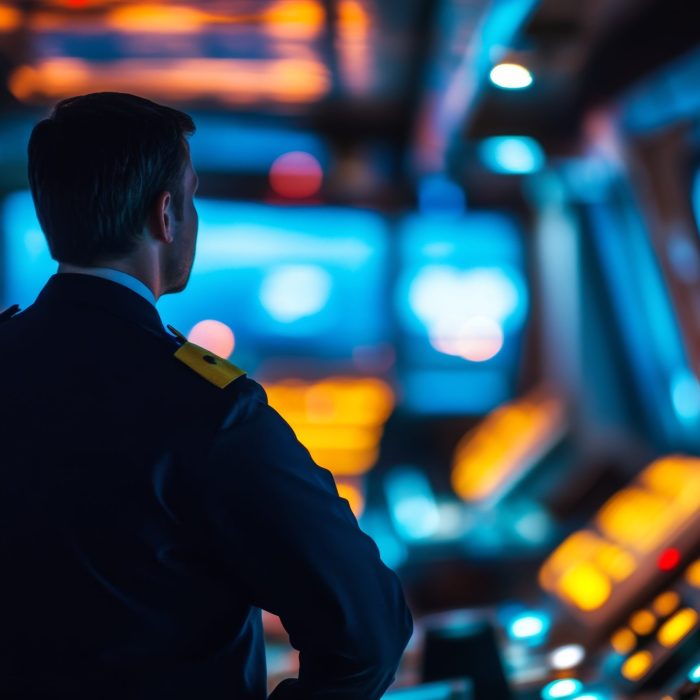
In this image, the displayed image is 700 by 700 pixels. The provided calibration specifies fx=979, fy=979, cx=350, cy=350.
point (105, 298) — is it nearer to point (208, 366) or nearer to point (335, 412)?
point (208, 366)

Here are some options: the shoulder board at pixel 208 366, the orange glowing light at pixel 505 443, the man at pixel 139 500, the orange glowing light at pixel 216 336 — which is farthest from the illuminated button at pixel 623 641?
the orange glowing light at pixel 216 336

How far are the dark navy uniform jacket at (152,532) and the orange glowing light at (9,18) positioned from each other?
2514 mm

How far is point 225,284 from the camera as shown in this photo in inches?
157

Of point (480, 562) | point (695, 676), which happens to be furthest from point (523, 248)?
point (695, 676)

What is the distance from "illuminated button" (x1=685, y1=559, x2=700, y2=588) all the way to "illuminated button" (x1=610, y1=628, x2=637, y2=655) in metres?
0.16

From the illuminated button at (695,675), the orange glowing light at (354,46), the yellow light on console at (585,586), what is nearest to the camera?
the illuminated button at (695,675)

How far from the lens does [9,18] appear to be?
3160 millimetres

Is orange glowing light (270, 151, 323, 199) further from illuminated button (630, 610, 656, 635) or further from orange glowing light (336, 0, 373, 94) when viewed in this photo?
illuminated button (630, 610, 656, 635)

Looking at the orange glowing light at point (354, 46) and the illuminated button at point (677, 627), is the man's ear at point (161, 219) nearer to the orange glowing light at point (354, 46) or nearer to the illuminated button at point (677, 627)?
the illuminated button at point (677, 627)

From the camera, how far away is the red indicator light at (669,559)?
1982mm

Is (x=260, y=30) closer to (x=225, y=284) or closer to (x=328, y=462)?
(x=225, y=284)

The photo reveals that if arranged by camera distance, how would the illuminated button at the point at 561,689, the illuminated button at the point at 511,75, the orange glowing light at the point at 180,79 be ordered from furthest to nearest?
the orange glowing light at the point at 180,79 < the illuminated button at the point at 511,75 < the illuminated button at the point at 561,689

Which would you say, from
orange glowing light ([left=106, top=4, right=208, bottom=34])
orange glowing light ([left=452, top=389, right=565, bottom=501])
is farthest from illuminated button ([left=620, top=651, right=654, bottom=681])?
orange glowing light ([left=106, top=4, right=208, bottom=34])

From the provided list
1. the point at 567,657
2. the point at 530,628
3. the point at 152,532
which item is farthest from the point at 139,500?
the point at 530,628
